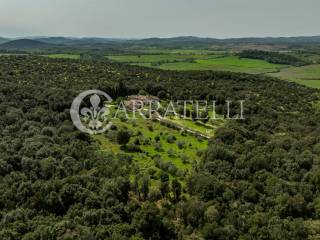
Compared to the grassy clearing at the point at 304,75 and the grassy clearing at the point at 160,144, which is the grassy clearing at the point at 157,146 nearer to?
the grassy clearing at the point at 160,144

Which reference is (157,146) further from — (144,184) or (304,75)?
(304,75)

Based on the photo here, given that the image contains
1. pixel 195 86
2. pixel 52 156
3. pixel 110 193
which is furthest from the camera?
pixel 195 86

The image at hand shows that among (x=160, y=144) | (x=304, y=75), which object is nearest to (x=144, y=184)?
(x=160, y=144)

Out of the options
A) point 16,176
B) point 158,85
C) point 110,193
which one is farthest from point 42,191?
point 158,85

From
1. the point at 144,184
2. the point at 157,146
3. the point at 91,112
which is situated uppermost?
the point at 91,112

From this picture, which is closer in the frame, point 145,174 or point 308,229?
point 308,229

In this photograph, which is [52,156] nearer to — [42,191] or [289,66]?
[42,191]

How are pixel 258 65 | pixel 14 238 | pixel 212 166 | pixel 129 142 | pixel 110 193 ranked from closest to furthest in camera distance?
1. pixel 14 238
2. pixel 110 193
3. pixel 212 166
4. pixel 129 142
5. pixel 258 65

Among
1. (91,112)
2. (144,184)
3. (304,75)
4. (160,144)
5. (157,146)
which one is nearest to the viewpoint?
(144,184)
